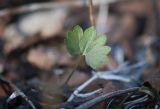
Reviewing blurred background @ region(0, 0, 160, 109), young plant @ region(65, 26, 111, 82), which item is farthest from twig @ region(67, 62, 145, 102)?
young plant @ region(65, 26, 111, 82)

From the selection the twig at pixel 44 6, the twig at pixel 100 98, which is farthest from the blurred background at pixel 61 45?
the twig at pixel 100 98

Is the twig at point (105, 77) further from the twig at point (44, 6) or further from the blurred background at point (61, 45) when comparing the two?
the twig at point (44, 6)

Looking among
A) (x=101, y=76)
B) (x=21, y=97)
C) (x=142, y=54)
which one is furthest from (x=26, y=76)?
(x=142, y=54)

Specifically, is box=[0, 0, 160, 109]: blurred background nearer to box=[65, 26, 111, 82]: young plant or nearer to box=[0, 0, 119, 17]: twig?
box=[0, 0, 119, 17]: twig

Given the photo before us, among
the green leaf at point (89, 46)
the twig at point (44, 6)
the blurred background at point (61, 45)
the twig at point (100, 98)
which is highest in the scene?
the green leaf at point (89, 46)

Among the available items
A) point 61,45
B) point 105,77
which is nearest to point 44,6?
point 61,45
